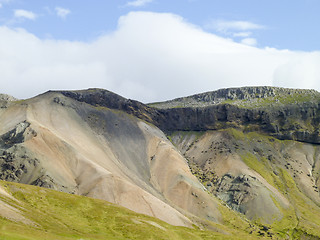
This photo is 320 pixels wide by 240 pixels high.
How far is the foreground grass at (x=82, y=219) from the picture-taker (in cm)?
9832

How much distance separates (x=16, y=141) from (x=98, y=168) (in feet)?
140

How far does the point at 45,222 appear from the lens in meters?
96.7

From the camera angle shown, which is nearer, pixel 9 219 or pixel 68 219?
pixel 9 219

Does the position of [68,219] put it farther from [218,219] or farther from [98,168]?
[218,219]

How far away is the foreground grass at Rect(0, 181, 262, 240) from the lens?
9832 cm

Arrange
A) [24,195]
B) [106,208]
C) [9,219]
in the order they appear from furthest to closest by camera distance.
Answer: [106,208] → [24,195] → [9,219]

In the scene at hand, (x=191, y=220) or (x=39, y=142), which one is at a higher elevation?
(x=39, y=142)

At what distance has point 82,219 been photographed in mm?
122062

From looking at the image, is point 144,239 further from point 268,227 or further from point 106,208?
point 268,227

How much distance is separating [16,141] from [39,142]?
11400 millimetres

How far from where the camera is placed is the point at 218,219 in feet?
630

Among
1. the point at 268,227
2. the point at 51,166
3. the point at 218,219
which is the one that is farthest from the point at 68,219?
the point at 268,227

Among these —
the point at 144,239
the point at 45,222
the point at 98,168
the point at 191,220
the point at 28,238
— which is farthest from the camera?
the point at 98,168

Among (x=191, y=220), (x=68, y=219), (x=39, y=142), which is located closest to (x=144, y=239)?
(x=68, y=219)
